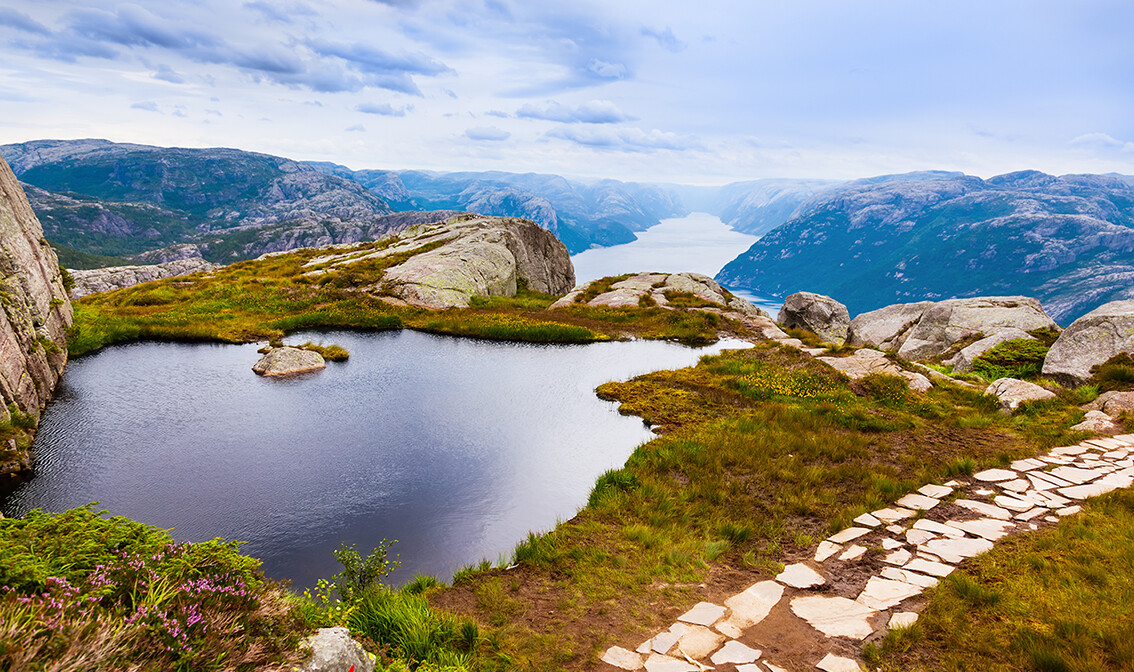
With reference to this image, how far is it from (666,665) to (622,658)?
0.69 m

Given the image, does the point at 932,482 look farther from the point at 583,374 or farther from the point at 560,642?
the point at 583,374

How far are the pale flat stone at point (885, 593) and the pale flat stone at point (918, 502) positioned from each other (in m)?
3.88

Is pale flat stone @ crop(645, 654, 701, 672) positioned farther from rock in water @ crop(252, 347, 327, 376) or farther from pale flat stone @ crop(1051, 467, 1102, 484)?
rock in water @ crop(252, 347, 327, 376)

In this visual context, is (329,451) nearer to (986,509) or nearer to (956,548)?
(956,548)

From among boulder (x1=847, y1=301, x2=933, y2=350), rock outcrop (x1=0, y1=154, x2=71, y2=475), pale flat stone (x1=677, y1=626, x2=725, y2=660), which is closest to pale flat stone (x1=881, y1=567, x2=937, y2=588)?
pale flat stone (x1=677, y1=626, x2=725, y2=660)

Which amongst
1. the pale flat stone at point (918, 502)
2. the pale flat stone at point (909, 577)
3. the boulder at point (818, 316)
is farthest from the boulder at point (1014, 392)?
the boulder at point (818, 316)

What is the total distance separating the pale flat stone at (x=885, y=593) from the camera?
873 centimetres

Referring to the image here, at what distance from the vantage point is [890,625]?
8016 mm

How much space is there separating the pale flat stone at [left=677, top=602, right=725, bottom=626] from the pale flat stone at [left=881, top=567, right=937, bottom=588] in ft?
11.3

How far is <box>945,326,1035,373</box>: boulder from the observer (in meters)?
27.0

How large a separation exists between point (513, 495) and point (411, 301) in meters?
29.2

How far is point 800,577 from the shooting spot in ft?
32.3

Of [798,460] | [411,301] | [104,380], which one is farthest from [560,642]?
[411,301]

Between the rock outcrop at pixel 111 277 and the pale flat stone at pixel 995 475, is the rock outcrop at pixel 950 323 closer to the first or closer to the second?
the pale flat stone at pixel 995 475
